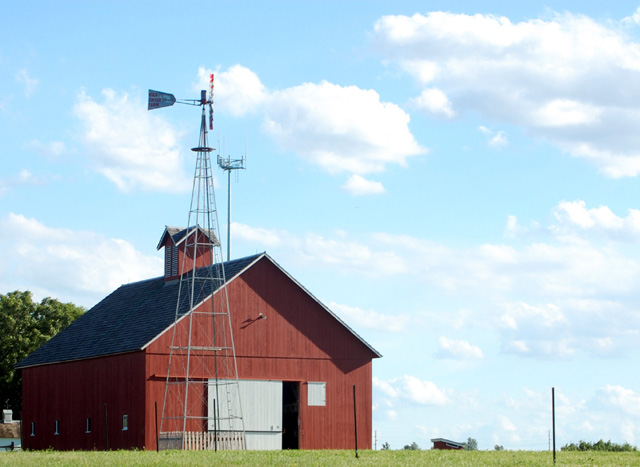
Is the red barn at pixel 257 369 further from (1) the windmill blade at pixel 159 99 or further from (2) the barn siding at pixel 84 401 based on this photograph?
(1) the windmill blade at pixel 159 99

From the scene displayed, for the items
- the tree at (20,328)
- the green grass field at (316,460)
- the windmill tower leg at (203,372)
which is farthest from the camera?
the tree at (20,328)

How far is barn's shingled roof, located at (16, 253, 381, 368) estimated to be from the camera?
44.3 metres

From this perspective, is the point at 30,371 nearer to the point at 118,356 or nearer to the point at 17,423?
the point at 118,356

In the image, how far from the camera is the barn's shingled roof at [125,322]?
44.3 m

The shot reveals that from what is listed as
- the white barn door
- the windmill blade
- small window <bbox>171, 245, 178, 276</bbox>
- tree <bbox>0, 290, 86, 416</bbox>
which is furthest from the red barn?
tree <bbox>0, 290, 86, 416</bbox>

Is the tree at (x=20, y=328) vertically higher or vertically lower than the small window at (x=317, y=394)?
higher

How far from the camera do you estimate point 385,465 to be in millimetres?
27656

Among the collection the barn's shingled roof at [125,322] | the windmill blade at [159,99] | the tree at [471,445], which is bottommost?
the tree at [471,445]

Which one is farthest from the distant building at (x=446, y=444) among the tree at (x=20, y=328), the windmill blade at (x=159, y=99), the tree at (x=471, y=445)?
the tree at (x=20, y=328)

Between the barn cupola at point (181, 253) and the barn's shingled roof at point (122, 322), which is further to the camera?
the barn cupola at point (181, 253)

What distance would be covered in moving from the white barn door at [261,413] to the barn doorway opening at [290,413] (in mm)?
1112

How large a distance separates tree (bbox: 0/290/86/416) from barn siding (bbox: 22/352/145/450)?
20.5 metres

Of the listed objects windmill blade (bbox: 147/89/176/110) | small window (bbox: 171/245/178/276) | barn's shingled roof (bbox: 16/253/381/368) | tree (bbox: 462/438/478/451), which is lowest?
tree (bbox: 462/438/478/451)

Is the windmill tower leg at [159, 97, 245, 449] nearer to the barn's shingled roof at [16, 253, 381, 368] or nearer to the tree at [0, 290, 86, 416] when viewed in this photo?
the barn's shingled roof at [16, 253, 381, 368]
